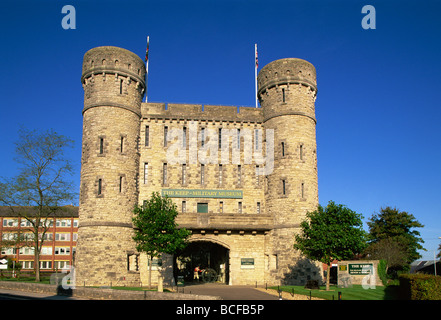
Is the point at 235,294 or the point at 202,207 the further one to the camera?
the point at 202,207

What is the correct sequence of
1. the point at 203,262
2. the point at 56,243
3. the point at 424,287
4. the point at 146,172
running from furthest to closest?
the point at 56,243 → the point at 203,262 → the point at 146,172 → the point at 424,287

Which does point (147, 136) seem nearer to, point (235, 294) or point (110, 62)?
point (110, 62)

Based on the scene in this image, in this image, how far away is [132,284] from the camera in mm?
30453

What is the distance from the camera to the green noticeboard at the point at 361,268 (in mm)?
32594

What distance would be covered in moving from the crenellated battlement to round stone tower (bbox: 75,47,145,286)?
143cm

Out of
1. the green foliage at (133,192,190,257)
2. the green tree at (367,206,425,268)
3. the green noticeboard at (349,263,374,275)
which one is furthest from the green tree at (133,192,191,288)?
the green tree at (367,206,425,268)

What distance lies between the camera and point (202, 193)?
34.9 meters

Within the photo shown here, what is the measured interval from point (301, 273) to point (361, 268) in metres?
5.15

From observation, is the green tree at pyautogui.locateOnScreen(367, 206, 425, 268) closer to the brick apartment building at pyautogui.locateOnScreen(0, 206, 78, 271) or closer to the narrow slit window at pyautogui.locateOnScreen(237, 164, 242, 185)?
the narrow slit window at pyautogui.locateOnScreen(237, 164, 242, 185)

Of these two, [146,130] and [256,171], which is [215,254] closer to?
[256,171]

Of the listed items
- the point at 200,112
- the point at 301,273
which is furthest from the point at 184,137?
the point at 301,273

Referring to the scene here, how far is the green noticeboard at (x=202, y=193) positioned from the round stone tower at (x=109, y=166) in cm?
305
